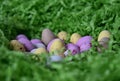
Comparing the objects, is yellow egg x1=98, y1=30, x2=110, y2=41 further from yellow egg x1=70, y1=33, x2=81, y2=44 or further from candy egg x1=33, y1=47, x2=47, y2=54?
candy egg x1=33, y1=47, x2=47, y2=54

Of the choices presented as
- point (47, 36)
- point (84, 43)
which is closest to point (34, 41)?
point (47, 36)

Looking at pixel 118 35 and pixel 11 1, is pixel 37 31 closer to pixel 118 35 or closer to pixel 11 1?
pixel 11 1

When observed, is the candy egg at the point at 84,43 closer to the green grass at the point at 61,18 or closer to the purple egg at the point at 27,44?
the green grass at the point at 61,18

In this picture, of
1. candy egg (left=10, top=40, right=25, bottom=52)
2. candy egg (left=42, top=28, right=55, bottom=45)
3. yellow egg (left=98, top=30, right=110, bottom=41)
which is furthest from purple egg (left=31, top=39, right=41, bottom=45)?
yellow egg (left=98, top=30, right=110, bottom=41)

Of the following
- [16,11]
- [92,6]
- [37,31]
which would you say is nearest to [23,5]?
[16,11]

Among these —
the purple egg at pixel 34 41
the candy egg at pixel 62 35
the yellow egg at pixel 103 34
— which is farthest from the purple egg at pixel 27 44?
the yellow egg at pixel 103 34
